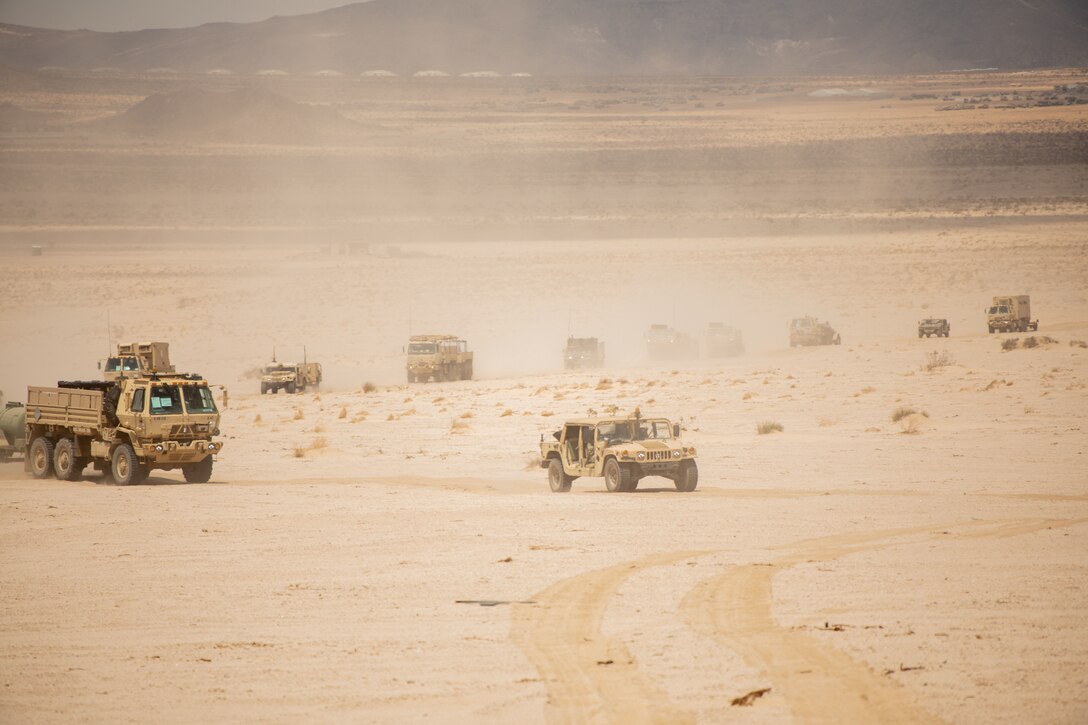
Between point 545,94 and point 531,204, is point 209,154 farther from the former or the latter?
point 545,94

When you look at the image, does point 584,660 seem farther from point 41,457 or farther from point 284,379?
point 284,379

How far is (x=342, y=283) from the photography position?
81.1 meters

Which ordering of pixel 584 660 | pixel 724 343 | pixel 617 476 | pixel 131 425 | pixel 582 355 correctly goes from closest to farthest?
pixel 584 660, pixel 617 476, pixel 131 425, pixel 582 355, pixel 724 343

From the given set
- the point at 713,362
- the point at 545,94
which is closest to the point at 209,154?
the point at 545,94

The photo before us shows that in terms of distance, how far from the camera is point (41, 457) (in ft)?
85.7

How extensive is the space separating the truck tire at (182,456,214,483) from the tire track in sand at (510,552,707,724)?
1187cm

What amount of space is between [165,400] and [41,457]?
3.56 m

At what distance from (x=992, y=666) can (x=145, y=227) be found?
9630cm

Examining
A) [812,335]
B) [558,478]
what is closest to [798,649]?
→ [558,478]

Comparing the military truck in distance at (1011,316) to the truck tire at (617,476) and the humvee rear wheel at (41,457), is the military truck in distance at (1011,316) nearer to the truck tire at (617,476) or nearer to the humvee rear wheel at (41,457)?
the truck tire at (617,476)

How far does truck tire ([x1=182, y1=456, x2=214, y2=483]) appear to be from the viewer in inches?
992

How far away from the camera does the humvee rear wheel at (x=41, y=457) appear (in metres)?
26.0

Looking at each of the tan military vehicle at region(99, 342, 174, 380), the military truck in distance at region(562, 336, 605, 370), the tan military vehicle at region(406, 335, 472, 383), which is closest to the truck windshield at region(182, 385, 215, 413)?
the tan military vehicle at region(99, 342, 174, 380)

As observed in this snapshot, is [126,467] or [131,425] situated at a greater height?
[131,425]
